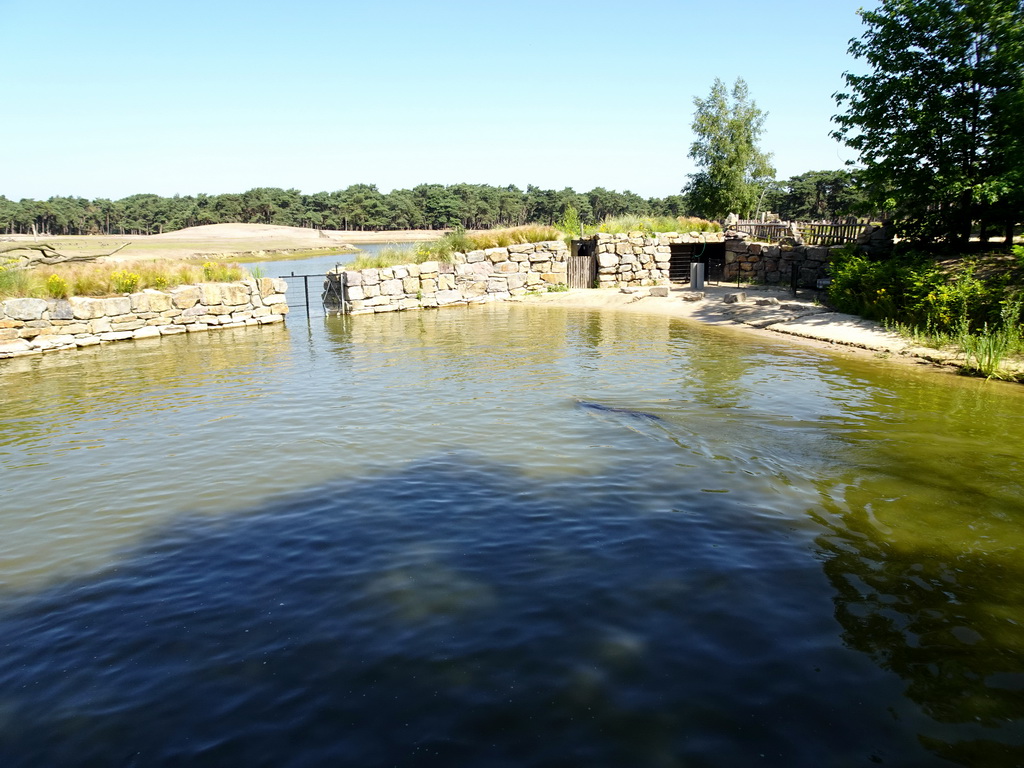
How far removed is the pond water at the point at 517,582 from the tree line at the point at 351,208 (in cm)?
7278

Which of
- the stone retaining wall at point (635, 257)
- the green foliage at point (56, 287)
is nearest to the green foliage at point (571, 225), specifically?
the stone retaining wall at point (635, 257)

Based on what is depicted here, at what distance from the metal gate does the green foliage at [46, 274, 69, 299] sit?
18696 millimetres

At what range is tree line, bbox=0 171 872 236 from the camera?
277ft

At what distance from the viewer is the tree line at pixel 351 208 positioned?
84469mm

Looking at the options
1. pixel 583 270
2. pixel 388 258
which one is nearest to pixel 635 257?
pixel 583 270

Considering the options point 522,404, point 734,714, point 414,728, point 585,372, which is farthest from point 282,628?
point 585,372

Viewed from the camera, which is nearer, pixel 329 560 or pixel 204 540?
pixel 329 560

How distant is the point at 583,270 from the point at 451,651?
26170 millimetres

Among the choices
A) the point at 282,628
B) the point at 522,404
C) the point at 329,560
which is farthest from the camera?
the point at 522,404

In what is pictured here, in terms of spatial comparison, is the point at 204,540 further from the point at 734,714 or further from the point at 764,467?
the point at 764,467

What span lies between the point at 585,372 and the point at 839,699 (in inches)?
417

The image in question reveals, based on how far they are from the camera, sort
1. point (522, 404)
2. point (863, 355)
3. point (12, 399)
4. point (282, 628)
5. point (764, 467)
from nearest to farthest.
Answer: point (282, 628)
point (764, 467)
point (522, 404)
point (12, 399)
point (863, 355)

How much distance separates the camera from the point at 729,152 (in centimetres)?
4338

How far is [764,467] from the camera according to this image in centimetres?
846
